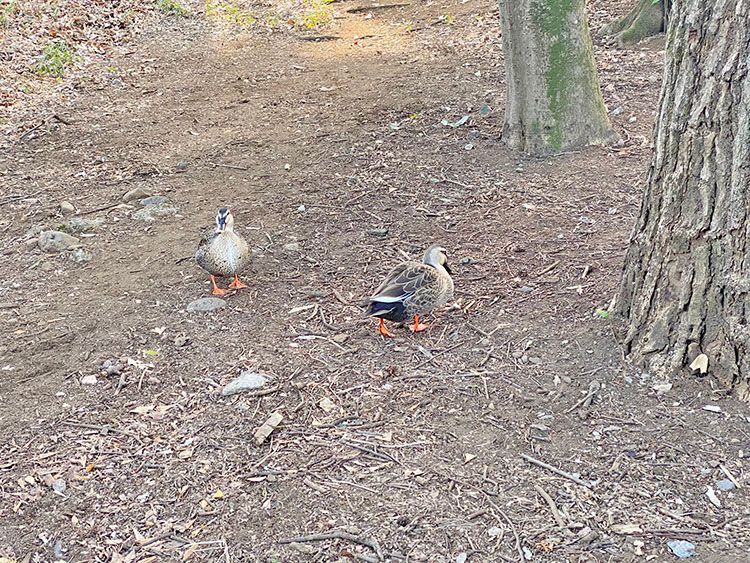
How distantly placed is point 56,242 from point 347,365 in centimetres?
314

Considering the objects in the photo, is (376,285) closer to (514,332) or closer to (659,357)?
(514,332)

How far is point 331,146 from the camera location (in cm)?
764

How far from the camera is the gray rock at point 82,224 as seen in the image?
21.1 ft

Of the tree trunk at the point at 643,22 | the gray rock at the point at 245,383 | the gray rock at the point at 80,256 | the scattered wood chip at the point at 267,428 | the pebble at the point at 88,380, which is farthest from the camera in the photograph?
the tree trunk at the point at 643,22

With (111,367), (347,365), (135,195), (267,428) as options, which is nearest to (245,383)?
(267,428)

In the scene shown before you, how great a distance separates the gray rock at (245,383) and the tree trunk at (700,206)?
203 cm

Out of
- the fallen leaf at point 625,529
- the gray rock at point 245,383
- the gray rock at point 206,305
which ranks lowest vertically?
the fallen leaf at point 625,529

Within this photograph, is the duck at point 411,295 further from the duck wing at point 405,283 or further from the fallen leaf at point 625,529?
the fallen leaf at point 625,529

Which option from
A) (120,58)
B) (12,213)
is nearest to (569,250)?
(12,213)

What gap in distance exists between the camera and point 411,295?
175 inches

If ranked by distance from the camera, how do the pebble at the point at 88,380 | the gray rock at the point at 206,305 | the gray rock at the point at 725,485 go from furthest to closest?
the gray rock at the point at 206,305 < the pebble at the point at 88,380 < the gray rock at the point at 725,485

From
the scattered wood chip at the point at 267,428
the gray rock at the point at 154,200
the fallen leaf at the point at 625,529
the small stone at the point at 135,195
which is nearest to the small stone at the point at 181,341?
the scattered wood chip at the point at 267,428

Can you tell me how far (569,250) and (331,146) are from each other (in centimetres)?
319

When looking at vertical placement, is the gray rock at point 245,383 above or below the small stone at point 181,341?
below
